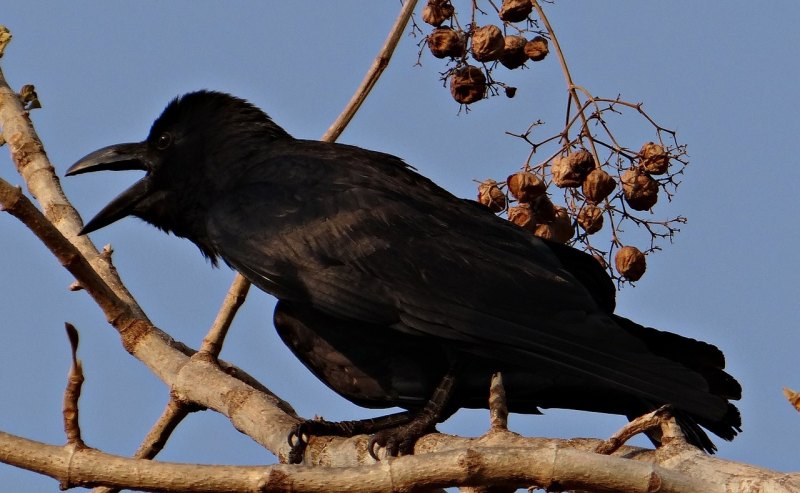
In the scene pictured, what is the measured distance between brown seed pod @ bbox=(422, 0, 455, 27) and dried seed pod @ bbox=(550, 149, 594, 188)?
0.83 metres

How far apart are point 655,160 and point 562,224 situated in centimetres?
44

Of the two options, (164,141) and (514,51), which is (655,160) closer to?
(514,51)

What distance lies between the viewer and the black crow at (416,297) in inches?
187

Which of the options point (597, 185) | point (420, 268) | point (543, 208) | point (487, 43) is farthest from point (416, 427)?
point (487, 43)

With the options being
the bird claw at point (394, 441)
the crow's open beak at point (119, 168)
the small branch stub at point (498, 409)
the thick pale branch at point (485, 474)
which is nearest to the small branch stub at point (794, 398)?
the thick pale branch at point (485, 474)

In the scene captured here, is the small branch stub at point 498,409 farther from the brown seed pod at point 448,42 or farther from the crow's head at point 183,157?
the crow's head at point 183,157

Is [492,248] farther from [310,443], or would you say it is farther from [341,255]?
[310,443]

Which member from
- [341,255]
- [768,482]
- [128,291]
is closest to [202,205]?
[128,291]

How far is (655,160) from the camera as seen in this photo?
5.02 metres

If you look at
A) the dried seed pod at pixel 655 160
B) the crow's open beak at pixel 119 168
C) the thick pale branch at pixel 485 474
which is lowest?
the thick pale branch at pixel 485 474

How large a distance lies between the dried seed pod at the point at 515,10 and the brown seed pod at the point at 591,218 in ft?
2.69

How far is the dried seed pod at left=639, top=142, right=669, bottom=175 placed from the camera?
198 inches

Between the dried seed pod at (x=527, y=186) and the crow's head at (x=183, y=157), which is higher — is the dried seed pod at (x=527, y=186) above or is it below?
below

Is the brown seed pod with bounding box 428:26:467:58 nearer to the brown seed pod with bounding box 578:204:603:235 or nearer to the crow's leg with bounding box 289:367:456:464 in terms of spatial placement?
the brown seed pod with bounding box 578:204:603:235
